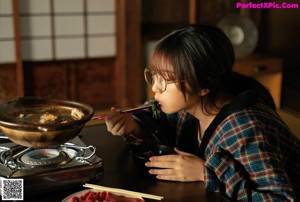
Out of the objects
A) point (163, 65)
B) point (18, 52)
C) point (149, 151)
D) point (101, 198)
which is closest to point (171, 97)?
point (163, 65)

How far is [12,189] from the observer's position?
3.83ft

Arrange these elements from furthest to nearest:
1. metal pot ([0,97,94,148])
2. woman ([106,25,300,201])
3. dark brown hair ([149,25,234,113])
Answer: dark brown hair ([149,25,234,113])
woman ([106,25,300,201])
metal pot ([0,97,94,148])

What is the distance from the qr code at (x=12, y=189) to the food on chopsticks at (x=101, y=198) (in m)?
0.15

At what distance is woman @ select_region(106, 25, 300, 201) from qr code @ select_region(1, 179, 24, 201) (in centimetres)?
40

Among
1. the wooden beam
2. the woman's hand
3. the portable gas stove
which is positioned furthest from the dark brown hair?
the wooden beam

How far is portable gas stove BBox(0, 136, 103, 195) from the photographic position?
3.94 feet

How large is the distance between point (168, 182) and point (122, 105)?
3.35 m

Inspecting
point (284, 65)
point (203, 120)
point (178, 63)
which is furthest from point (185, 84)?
point (284, 65)

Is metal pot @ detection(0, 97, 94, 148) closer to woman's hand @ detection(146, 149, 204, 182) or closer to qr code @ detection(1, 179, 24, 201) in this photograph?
qr code @ detection(1, 179, 24, 201)

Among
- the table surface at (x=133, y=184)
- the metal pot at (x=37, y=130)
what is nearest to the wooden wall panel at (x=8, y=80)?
the table surface at (x=133, y=184)

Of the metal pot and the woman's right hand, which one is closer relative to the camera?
the metal pot

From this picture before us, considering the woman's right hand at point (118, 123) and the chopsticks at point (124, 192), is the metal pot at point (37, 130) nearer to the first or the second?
the chopsticks at point (124, 192)

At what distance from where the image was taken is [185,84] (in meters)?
1.44

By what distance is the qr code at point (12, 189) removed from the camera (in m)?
1.16
